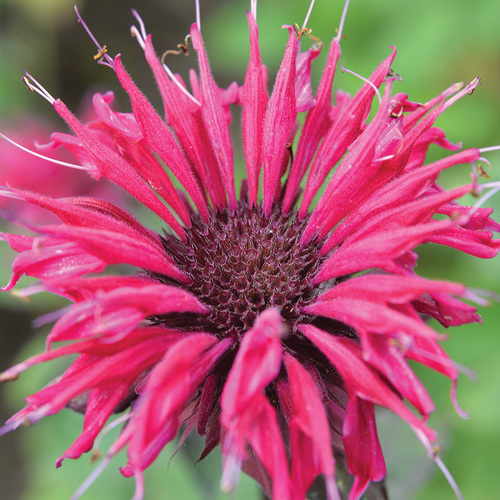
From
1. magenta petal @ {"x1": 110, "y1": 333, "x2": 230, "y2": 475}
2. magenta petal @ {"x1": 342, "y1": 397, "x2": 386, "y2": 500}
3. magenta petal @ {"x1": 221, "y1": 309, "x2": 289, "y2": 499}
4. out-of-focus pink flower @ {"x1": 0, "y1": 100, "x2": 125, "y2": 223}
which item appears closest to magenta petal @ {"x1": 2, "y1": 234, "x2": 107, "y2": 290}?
magenta petal @ {"x1": 110, "y1": 333, "x2": 230, "y2": 475}

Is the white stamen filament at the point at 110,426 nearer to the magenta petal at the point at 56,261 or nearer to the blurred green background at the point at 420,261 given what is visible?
the magenta petal at the point at 56,261

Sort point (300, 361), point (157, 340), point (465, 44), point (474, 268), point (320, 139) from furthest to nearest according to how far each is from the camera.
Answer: point (465, 44) → point (474, 268) → point (320, 139) → point (300, 361) → point (157, 340)

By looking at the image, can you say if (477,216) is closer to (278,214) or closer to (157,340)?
(278,214)

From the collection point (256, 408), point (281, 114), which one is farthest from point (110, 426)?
point (281, 114)

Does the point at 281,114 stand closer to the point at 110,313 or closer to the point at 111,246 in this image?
the point at 111,246

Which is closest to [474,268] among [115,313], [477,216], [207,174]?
[477,216]

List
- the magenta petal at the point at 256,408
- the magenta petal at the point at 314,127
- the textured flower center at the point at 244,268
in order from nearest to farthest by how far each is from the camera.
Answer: the magenta petal at the point at 256,408 < the textured flower center at the point at 244,268 < the magenta petal at the point at 314,127

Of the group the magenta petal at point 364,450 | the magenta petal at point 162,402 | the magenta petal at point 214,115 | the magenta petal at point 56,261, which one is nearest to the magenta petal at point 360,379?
the magenta petal at point 364,450
